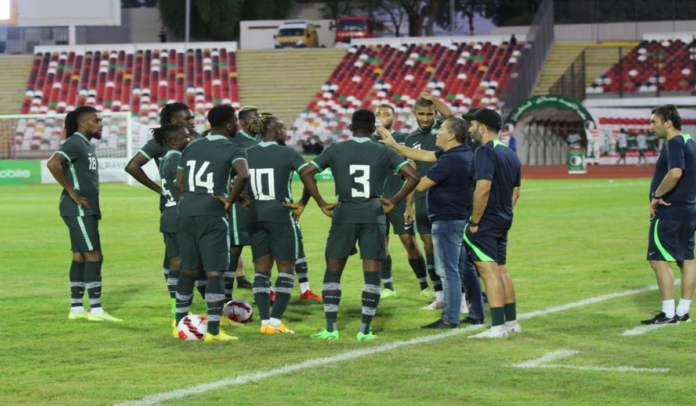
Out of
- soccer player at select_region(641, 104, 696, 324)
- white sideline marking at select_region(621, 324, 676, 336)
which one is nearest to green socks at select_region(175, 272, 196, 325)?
white sideline marking at select_region(621, 324, 676, 336)

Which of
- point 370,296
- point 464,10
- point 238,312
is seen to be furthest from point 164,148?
point 464,10

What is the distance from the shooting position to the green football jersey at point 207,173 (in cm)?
895

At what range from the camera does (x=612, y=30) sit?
62.5 metres

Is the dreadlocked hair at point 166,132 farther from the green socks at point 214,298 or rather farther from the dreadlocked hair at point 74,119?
the green socks at point 214,298

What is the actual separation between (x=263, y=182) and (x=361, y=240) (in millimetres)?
1156

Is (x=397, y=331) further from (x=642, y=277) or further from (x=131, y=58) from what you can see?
(x=131, y=58)

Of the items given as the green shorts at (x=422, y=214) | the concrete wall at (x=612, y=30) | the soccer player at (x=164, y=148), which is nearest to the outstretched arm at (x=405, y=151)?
the green shorts at (x=422, y=214)

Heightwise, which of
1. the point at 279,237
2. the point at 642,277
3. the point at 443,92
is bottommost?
the point at 642,277

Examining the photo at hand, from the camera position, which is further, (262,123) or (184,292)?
(262,123)

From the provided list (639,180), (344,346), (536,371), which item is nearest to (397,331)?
(344,346)

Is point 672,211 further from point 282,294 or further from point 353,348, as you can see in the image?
Result: point 282,294

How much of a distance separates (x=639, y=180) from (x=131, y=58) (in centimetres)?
3605

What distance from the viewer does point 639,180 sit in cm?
3897

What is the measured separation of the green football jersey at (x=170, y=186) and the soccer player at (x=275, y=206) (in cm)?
85
